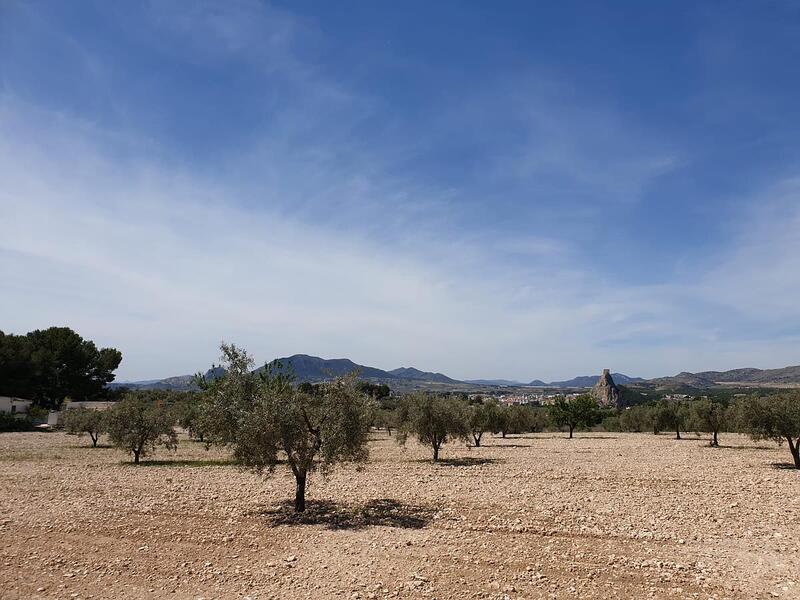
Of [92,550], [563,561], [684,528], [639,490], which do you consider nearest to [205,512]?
[92,550]

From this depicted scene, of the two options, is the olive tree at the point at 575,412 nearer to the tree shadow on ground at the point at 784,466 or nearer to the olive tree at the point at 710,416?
the olive tree at the point at 710,416

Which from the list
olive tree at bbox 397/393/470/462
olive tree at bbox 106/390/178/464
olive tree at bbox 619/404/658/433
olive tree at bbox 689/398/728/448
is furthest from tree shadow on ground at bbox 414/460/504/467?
olive tree at bbox 619/404/658/433

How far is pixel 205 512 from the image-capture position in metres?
20.3

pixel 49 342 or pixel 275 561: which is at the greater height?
pixel 49 342

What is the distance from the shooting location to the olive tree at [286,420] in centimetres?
1925

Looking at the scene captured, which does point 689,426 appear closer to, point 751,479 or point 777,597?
point 751,479

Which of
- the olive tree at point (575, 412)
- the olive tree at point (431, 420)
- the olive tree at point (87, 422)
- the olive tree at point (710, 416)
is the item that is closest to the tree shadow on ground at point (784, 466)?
the olive tree at point (431, 420)

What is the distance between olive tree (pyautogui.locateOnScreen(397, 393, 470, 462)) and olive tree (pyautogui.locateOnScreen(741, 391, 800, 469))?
2064 cm

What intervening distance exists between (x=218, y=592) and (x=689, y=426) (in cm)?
7168

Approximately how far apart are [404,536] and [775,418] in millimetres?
31904

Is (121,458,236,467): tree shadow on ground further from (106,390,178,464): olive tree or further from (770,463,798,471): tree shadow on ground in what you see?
(770,463,798,471): tree shadow on ground

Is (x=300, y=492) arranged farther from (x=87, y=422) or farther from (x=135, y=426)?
(x=87, y=422)

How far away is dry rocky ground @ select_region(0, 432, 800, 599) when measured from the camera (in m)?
12.6

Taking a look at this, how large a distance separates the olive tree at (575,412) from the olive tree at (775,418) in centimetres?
4983
